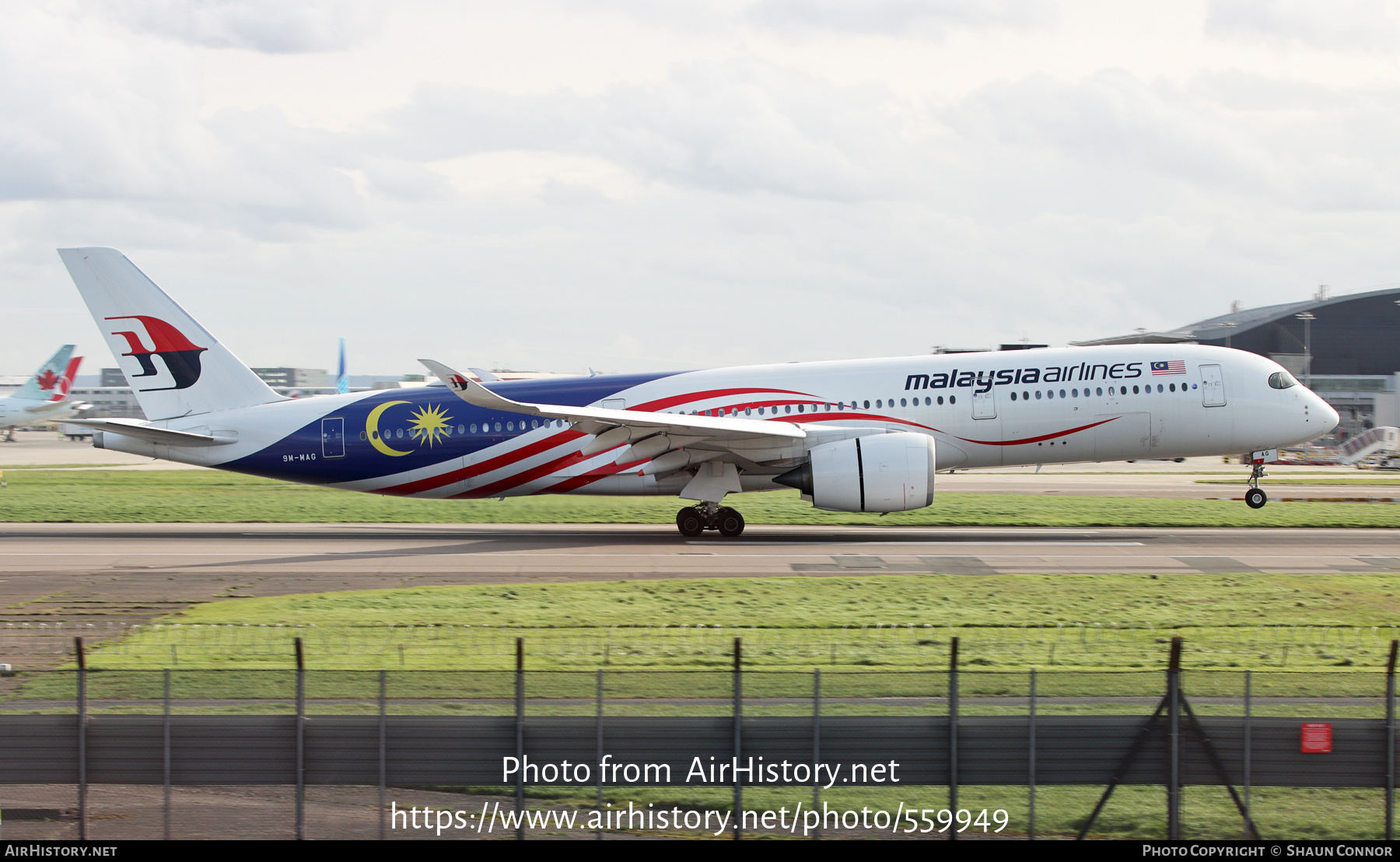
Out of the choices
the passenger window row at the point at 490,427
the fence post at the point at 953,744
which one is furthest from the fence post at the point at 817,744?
the passenger window row at the point at 490,427

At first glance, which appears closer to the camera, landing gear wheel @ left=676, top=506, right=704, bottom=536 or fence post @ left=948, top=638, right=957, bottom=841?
fence post @ left=948, top=638, right=957, bottom=841

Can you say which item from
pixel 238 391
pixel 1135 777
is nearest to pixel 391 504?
pixel 238 391

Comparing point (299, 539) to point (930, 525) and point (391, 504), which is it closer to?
point (391, 504)

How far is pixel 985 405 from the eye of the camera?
87.7 feet

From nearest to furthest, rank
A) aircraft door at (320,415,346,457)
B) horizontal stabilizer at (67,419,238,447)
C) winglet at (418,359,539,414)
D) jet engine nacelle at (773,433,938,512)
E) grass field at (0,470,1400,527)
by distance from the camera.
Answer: winglet at (418,359,539,414), jet engine nacelle at (773,433,938,512), horizontal stabilizer at (67,419,238,447), aircraft door at (320,415,346,457), grass field at (0,470,1400,527)

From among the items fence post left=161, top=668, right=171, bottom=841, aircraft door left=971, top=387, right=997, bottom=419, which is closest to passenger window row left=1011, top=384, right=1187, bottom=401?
aircraft door left=971, top=387, right=997, bottom=419

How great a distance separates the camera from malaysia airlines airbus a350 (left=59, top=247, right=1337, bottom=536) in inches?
1024

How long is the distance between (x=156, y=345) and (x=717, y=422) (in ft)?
50.0

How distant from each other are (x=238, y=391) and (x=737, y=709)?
24931mm

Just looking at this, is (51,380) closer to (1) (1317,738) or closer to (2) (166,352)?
(2) (166,352)

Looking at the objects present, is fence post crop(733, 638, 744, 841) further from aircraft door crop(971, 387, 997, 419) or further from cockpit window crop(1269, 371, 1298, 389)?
cockpit window crop(1269, 371, 1298, 389)

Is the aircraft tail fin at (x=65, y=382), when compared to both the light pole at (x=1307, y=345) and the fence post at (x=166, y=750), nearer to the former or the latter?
the fence post at (x=166, y=750)

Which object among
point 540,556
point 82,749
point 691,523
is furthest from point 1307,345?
point 82,749

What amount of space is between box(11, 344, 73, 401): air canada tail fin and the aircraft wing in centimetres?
7650
